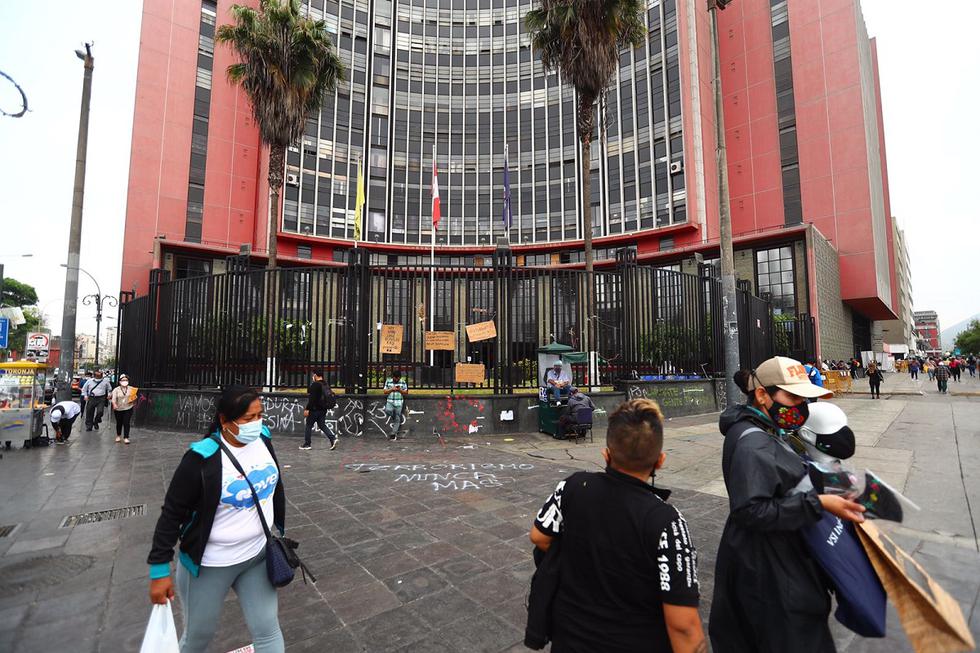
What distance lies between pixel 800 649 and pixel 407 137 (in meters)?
46.4

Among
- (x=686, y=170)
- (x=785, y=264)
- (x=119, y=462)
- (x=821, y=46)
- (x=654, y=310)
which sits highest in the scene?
(x=821, y=46)

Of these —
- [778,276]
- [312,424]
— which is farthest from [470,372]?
[778,276]

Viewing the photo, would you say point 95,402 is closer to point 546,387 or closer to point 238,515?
point 546,387

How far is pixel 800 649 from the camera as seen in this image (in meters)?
1.79

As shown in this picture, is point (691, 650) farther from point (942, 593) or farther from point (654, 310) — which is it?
point (654, 310)

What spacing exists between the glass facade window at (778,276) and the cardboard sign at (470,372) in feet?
93.6

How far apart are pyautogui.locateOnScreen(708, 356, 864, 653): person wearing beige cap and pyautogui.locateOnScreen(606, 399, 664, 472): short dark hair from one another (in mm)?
582

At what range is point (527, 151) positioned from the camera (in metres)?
42.9

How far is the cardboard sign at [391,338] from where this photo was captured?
10969 millimetres

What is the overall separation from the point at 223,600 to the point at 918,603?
9.88 ft

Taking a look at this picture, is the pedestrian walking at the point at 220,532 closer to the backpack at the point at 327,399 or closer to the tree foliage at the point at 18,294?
the backpack at the point at 327,399

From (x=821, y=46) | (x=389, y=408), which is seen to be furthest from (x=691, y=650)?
(x=821, y=46)

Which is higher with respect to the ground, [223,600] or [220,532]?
[220,532]

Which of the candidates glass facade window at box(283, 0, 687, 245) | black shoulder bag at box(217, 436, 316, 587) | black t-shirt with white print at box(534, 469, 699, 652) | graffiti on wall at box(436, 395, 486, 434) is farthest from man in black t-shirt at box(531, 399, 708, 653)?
glass facade window at box(283, 0, 687, 245)
